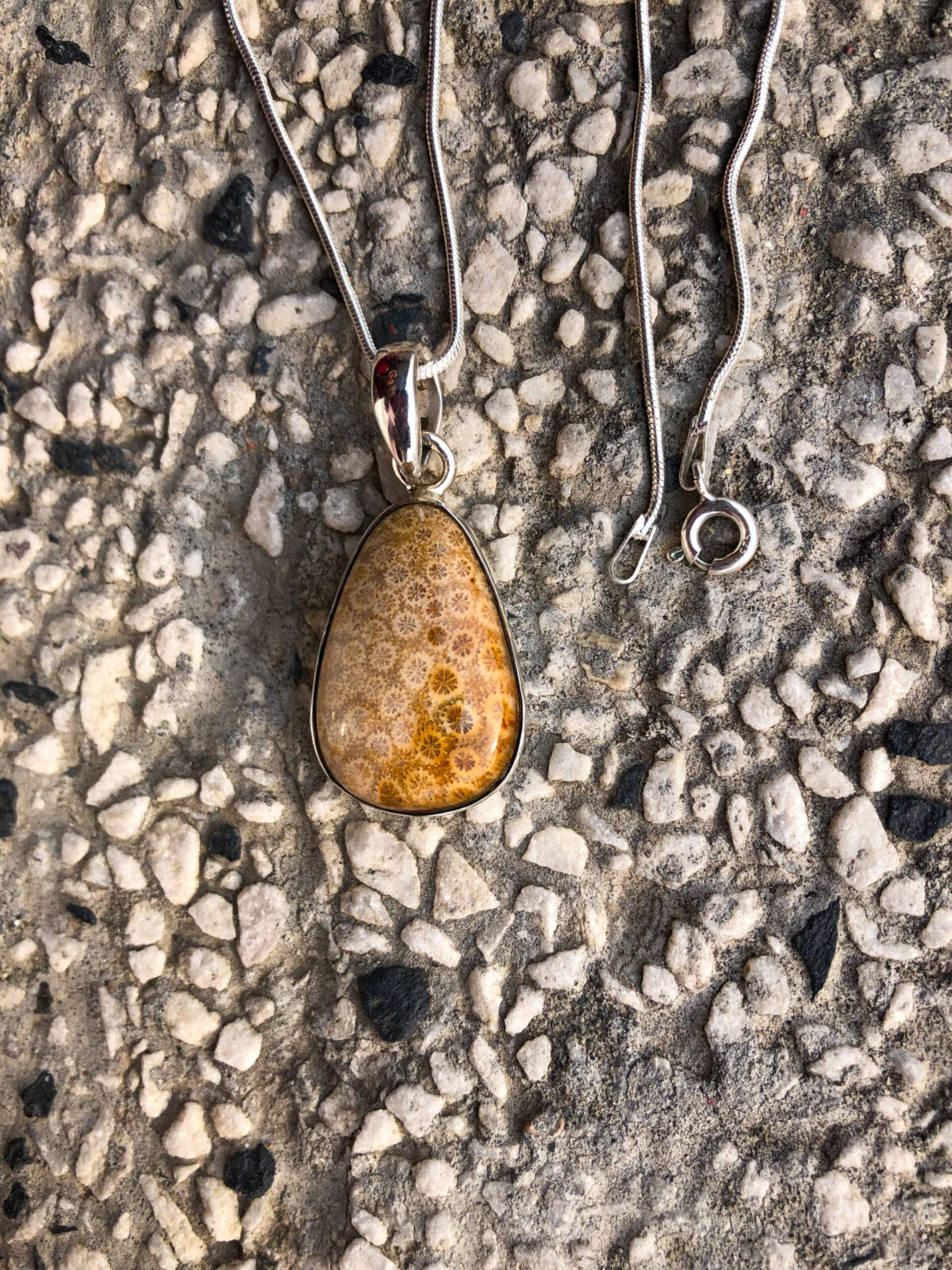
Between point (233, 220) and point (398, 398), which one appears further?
point (233, 220)

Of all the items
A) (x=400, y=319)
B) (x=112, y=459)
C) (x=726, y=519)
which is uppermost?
(x=400, y=319)

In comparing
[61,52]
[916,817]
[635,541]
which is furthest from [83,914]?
[61,52]

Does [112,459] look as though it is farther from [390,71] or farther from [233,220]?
[390,71]

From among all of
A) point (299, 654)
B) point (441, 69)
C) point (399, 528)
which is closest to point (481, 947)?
point (299, 654)

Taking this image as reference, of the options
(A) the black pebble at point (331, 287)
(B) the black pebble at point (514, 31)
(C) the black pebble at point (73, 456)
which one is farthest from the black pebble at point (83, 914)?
(B) the black pebble at point (514, 31)

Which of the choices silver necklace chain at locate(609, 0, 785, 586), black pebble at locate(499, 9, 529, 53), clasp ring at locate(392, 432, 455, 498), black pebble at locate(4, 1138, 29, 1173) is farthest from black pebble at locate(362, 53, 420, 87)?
black pebble at locate(4, 1138, 29, 1173)
